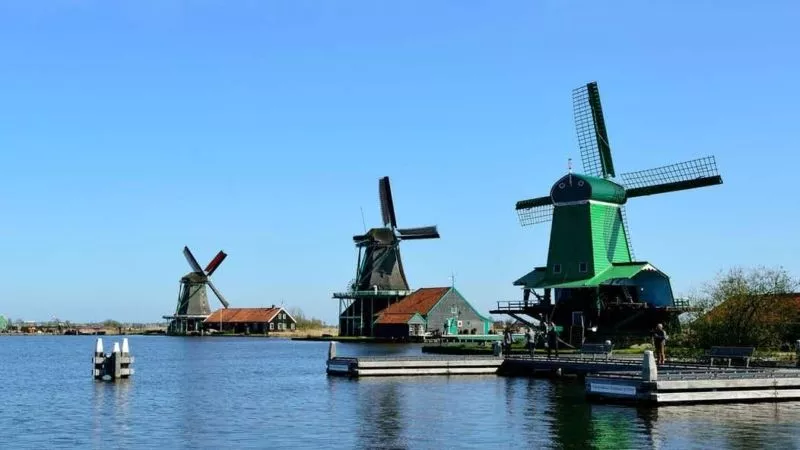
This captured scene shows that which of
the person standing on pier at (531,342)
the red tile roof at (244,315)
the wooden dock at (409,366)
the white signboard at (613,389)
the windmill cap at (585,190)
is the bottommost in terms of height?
the white signboard at (613,389)

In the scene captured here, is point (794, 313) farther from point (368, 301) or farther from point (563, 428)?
point (368, 301)

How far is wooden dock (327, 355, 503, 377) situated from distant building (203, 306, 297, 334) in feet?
319

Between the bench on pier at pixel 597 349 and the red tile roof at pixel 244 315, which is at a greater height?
the red tile roof at pixel 244 315

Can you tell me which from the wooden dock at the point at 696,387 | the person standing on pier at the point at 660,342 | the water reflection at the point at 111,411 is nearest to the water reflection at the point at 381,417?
the water reflection at the point at 111,411

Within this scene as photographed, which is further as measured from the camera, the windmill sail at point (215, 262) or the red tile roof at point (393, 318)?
the windmill sail at point (215, 262)

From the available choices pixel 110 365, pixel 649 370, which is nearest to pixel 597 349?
pixel 649 370

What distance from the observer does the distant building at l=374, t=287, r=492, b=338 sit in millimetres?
100331

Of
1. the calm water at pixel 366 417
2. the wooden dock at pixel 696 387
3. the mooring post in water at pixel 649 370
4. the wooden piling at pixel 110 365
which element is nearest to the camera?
the calm water at pixel 366 417

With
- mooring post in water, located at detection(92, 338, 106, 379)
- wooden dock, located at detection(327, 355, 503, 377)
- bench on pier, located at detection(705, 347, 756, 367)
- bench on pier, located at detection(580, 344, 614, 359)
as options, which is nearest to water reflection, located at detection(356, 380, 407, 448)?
wooden dock, located at detection(327, 355, 503, 377)

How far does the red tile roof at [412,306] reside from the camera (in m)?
101

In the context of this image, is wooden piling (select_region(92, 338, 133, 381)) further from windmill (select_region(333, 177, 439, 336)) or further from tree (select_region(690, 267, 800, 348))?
windmill (select_region(333, 177, 439, 336))

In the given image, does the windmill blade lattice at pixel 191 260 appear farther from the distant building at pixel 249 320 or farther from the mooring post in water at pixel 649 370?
the mooring post in water at pixel 649 370

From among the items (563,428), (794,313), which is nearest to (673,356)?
(794,313)

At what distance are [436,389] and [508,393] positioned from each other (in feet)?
9.89
